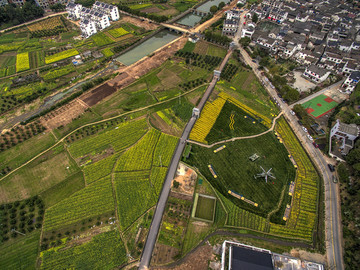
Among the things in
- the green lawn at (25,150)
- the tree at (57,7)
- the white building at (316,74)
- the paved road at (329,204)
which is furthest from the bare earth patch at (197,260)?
the tree at (57,7)

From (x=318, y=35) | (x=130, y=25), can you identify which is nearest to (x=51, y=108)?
(x=130, y=25)

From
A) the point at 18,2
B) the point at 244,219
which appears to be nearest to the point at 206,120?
the point at 244,219

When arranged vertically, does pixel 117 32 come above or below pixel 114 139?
above

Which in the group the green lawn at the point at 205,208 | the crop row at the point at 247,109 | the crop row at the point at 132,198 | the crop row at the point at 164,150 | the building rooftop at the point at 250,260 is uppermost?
the crop row at the point at 247,109

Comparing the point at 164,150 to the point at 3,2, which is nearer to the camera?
the point at 164,150

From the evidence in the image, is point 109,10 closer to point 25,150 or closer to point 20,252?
point 25,150

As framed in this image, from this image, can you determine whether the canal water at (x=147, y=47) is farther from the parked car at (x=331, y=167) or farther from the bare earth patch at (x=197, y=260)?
the parked car at (x=331, y=167)

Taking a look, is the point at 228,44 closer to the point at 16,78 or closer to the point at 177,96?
the point at 177,96
